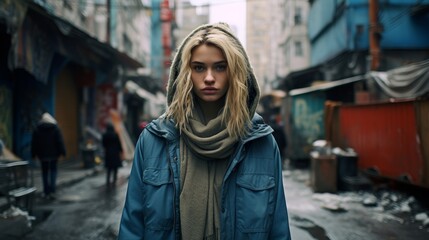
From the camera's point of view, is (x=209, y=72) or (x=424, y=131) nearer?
(x=209, y=72)

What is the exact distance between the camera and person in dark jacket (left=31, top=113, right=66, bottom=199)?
8.67 m

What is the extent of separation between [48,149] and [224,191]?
787 cm

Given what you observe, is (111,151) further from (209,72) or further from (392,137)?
(209,72)

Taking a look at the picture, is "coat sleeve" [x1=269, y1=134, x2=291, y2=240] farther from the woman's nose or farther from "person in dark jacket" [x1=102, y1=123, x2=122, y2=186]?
"person in dark jacket" [x1=102, y1=123, x2=122, y2=186]

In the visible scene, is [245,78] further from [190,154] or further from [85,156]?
[85,156]

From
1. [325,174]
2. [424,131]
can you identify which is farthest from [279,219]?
[325,174]

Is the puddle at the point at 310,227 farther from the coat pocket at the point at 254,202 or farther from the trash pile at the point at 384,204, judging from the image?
the coat pocket at the point at 254,202

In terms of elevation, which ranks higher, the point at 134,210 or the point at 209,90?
the point at 209,90

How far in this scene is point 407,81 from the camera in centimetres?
877

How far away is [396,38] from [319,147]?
1090cm

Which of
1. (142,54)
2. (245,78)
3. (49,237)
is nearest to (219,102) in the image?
(245,78)

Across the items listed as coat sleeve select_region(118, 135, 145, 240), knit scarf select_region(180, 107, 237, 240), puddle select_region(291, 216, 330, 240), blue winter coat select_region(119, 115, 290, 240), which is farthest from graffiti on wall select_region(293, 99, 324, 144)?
coat sleeve select_region(118, 135, 145, 240)

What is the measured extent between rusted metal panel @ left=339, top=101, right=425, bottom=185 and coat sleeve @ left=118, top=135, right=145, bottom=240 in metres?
6.93

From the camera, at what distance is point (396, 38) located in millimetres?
17969
